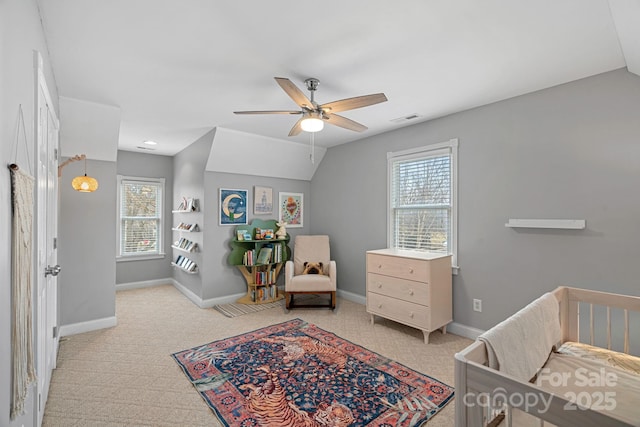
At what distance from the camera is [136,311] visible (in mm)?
4082

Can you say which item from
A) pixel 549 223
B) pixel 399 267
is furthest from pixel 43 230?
pixel 549 223

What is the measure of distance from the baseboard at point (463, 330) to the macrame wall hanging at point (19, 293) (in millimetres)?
3460

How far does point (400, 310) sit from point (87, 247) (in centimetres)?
361

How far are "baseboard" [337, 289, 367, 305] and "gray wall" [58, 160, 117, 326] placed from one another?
9.93 feet

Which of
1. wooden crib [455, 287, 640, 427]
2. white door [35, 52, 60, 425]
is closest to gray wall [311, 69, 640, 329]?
wooden crib [455, 287, 640, 427]

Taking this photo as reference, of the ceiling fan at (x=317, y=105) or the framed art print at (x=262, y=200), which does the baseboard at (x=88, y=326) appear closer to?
the framed art print at (x=262, y=200)

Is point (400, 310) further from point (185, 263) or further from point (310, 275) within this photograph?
point (185, 263)

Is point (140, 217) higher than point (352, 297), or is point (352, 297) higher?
point (140, 217)

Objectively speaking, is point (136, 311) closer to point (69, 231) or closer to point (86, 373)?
point (69, 231)

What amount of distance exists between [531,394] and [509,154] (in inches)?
99.6

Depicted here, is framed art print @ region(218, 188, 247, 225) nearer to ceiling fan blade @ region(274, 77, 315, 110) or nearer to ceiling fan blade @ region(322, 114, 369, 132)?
ceiling fan blade @ region(322, 114, 369, 132)

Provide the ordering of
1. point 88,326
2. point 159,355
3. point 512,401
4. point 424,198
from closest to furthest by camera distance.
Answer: point 512,401, point 159,355, point 88,326, point 424,198

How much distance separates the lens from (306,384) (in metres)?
2.37

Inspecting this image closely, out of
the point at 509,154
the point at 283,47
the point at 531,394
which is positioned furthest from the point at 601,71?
the point at 531,394
